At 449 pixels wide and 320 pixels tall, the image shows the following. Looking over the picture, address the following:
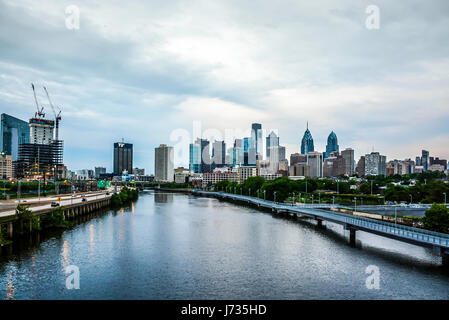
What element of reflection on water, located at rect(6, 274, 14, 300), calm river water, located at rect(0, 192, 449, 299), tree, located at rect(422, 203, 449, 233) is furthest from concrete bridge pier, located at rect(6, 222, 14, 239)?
tree, located at rect(422, 203, 449, 233)

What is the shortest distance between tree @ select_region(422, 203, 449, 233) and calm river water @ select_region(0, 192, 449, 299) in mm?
7067

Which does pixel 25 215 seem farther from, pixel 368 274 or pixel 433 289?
pixel 433 289

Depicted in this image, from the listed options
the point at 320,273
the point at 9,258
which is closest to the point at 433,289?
the point at 320,273

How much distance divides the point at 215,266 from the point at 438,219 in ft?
125

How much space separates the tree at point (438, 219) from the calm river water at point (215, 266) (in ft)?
23.2

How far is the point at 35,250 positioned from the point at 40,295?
18487 mm

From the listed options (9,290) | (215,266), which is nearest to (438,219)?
(215,266)

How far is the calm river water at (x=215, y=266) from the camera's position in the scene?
3203 centimetres

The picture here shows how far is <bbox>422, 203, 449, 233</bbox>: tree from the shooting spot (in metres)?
53.4

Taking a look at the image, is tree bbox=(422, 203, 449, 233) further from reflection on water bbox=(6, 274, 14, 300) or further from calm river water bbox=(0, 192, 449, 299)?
reflection on water bbox=(6, 274, 14, 300)

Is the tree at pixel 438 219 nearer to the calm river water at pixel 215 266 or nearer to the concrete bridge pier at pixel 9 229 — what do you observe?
the calm river water at pixel 215 266

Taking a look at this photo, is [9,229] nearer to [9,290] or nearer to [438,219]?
[9,290]

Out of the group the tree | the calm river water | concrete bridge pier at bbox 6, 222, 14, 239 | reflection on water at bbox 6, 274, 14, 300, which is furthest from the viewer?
the tree
